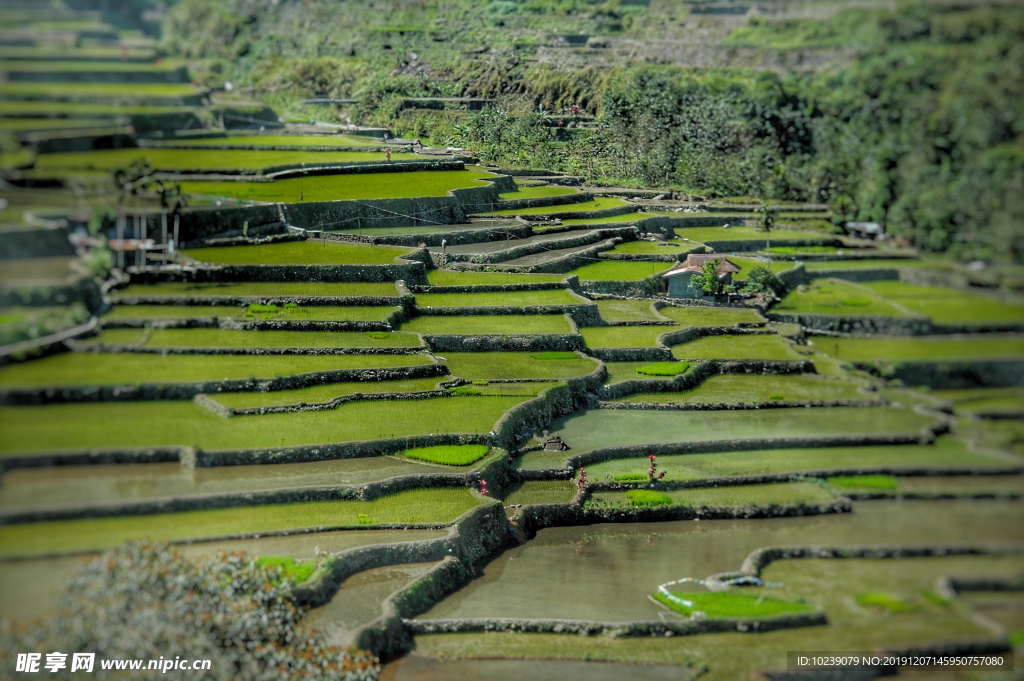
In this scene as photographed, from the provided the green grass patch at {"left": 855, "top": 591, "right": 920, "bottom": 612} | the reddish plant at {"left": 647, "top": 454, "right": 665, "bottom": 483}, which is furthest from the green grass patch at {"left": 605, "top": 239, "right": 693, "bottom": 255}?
the green grass patch at {"left": 855, "top": 591, "right": 920, "bottom": 612}

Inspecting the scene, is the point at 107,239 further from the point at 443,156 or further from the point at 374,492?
the point at 443,156

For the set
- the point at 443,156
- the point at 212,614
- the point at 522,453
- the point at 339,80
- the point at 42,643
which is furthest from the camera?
the point at 339,80

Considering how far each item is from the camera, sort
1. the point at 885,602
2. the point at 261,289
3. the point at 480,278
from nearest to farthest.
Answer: the point at 885,602 → the point at 261,289 → the point at 480,278

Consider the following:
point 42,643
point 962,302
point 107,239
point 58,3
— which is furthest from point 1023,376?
point 58,3

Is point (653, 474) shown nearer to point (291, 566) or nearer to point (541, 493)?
point (541, 493)

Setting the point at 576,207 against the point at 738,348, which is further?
the point at 576,207

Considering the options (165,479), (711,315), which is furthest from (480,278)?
(165,479)
